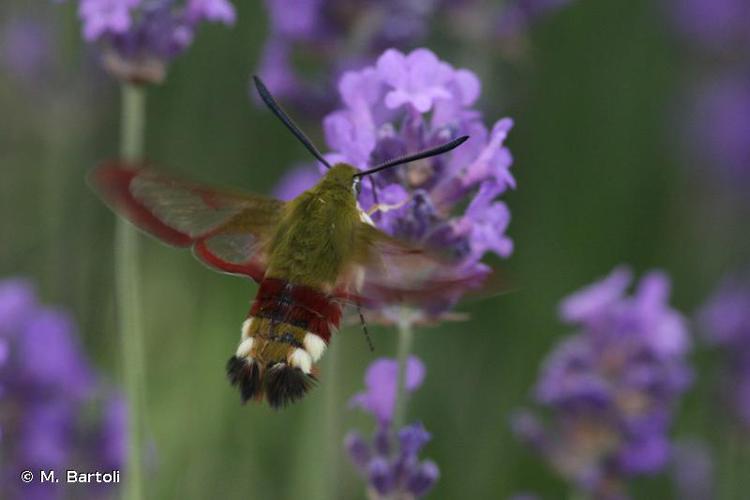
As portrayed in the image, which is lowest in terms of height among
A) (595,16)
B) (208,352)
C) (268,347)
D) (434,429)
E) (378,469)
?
(378,469)

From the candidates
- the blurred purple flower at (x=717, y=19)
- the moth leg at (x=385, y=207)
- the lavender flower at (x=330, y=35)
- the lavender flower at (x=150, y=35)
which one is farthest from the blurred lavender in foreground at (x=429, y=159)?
the blurred purple flower at (x=717, y=19)

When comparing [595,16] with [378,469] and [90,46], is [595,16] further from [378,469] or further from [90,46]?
[378,469]

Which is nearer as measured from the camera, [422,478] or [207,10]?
[422,478]

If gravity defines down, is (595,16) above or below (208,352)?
above

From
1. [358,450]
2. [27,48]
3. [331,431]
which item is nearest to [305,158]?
[27,48]

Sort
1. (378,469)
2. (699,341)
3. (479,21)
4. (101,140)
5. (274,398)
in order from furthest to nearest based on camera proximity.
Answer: (101,140)
(699,341)
(479,21)
(378,469)
(274,398)

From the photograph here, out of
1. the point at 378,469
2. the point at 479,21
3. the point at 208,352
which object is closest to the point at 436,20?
the point at 479,21

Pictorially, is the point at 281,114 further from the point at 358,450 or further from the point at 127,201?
the point at 358,450

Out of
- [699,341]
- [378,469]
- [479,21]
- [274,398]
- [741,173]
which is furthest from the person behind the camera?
[741,173]
